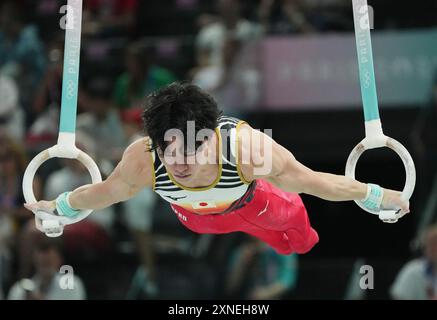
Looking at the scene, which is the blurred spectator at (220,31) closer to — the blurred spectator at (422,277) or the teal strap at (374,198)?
the blurred spectator at (422,277)

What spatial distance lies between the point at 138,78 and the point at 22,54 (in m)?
1.25

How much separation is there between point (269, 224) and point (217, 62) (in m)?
2.82

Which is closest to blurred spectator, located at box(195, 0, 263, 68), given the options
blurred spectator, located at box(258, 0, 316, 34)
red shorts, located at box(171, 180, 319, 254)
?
blurred spectator, located at box(258, 0, 316, 34)

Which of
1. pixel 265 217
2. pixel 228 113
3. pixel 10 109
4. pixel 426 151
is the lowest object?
pixel 265 217

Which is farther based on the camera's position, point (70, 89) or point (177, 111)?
point (70, 89)

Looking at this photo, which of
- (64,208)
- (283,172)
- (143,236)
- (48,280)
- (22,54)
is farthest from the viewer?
(22,54)

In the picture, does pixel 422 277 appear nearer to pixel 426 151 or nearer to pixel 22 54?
pixel 426 151

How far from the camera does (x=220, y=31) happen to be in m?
7.12

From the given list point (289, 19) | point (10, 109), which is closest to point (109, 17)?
point (10, 109)

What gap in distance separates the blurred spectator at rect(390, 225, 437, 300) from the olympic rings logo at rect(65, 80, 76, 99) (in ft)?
9.16

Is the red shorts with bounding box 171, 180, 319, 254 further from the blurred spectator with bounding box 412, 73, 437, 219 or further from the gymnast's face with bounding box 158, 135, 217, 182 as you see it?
the blurred spectator with bounding box 412, 73, 437, 219

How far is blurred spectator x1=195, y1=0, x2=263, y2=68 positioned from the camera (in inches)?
277

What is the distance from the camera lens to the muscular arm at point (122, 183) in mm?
3945
